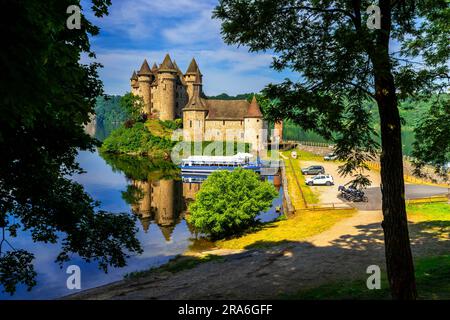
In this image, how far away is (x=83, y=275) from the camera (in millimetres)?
23797

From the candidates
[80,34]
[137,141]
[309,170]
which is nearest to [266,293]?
[80,34]

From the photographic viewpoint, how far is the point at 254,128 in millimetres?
84875

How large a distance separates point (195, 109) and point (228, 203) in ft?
206

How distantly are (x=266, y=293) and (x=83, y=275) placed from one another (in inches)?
572

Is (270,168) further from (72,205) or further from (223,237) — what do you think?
(72,205)

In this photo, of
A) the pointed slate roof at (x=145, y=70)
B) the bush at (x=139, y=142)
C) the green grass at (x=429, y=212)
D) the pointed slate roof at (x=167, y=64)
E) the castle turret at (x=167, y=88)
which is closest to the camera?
the green grass at (x=429, y=212)

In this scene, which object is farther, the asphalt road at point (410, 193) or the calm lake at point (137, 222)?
the asphalt road at point (410, 193)

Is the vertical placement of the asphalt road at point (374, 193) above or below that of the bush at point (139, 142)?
below

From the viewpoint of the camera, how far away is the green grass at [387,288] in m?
11.2

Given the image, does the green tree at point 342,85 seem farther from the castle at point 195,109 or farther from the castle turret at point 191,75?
the castle turret at point 191,75

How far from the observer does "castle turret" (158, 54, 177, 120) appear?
9881cm

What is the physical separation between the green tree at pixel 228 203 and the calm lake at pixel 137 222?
2800 millimetres

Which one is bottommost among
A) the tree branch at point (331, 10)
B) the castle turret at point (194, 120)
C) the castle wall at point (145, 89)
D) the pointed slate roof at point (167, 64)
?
the tree branch at point (331, 10)

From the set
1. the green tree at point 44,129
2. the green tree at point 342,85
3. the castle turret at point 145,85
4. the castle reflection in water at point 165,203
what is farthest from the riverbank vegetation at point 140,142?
the green tree at point 342,85
